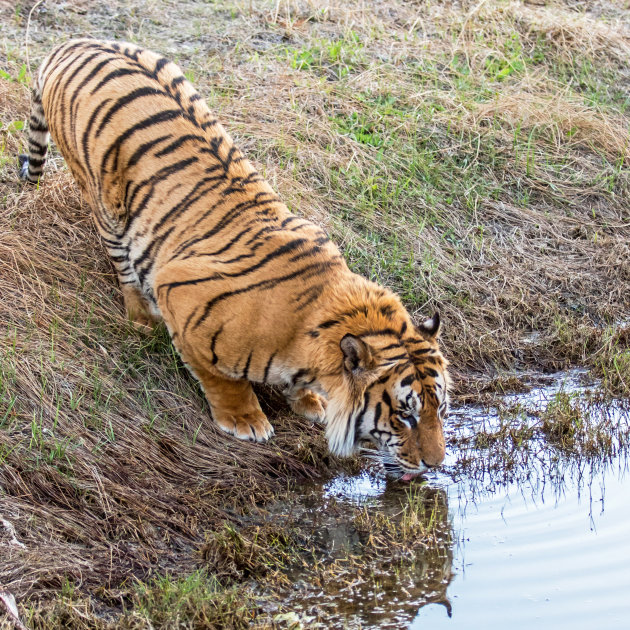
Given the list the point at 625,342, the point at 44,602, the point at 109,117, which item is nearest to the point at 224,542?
the point at 44,602

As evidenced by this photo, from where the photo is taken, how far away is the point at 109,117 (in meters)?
5.00

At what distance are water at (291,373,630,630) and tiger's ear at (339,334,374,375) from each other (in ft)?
2.21

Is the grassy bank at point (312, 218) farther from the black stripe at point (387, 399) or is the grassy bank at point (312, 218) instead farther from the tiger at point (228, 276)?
the black stripe at point (387, 399)

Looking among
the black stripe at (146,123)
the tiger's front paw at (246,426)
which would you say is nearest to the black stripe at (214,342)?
the tiger's front paw at (246,426)

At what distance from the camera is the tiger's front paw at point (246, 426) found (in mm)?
4652

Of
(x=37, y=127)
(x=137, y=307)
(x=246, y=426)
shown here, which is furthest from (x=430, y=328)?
(x=37, y=127)

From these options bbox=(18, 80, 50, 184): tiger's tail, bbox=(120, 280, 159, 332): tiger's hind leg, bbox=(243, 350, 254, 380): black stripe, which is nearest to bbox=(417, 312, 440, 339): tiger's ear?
bbox=(243, 350, 254, 380): black stripe

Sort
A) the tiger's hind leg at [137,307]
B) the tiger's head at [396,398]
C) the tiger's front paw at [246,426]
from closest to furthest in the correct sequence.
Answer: the tiger's head at [396,398] < the tiger's front paw at [246,426] < the tiger's hind leg at [137,307]

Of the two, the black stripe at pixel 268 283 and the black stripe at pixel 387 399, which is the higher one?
the black stripe at pixel 268 283

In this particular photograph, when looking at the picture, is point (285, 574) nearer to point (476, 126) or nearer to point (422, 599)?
point (422, 599)

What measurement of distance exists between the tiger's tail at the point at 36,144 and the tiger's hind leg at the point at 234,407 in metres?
1.96

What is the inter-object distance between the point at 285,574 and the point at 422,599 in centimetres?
55

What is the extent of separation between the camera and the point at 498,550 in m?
3.98

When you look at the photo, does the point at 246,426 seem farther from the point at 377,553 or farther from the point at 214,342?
the point at 377,553
